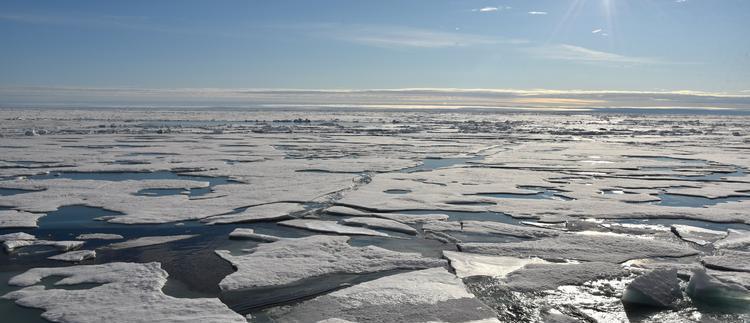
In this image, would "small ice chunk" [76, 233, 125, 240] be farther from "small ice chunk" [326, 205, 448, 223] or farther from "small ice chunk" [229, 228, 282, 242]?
"small ice chunk" [326, 205, 448, 223]

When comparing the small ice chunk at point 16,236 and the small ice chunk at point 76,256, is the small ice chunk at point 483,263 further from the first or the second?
the small ice chunk at point 16,236

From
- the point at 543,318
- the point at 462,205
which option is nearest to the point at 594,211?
the point at 462,205

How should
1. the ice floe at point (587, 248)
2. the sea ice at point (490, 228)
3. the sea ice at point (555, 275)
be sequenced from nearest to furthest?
the sea ice at point (555, 275), the ice floe at point (587, 248), the sea ice at point (490, 228)

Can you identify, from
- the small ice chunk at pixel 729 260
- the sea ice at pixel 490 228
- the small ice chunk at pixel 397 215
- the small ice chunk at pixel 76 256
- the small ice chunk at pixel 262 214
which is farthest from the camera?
the small ice chunk at pixel 397 215

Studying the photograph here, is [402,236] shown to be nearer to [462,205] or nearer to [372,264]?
[372,264]

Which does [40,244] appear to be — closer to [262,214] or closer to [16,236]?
[16,236]

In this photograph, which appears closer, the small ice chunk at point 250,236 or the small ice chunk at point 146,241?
the small ice chunk at point 146,241

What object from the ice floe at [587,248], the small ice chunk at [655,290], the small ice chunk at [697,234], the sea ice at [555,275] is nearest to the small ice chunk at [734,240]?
the small ice chunk at [697,234]
